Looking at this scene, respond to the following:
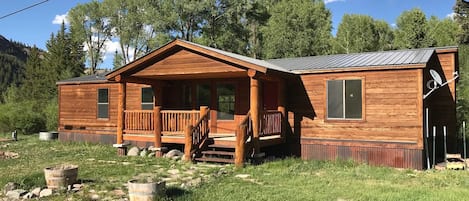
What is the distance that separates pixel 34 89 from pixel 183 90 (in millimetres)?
32876

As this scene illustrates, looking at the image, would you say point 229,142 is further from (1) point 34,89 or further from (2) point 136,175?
(1) point 34,89

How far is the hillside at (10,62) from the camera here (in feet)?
302

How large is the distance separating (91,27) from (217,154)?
37.2m

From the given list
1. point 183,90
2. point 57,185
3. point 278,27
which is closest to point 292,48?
point 278,27

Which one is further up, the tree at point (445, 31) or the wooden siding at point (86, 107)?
the tree at point (445, 31)

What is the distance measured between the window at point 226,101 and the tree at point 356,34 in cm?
2554

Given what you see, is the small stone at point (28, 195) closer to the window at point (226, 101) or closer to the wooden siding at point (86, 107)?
the window at point (226, 101)

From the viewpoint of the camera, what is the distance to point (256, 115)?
11.1 metres

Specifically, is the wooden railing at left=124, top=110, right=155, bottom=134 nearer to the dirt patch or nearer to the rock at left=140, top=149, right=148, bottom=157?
the rock at left=140, top=149, right=148, bottom=157

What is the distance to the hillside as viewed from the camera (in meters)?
92.2

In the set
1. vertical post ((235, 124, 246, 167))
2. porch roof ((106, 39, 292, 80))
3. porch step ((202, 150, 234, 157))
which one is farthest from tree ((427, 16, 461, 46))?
vertical post ((235, 124, 246, 167))

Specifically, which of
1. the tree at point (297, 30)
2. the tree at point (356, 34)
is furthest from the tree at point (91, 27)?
the tree at point (356, 34)

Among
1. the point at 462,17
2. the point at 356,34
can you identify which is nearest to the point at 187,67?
the point at 462,17

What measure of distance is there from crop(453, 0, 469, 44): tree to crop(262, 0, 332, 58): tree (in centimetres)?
1028
